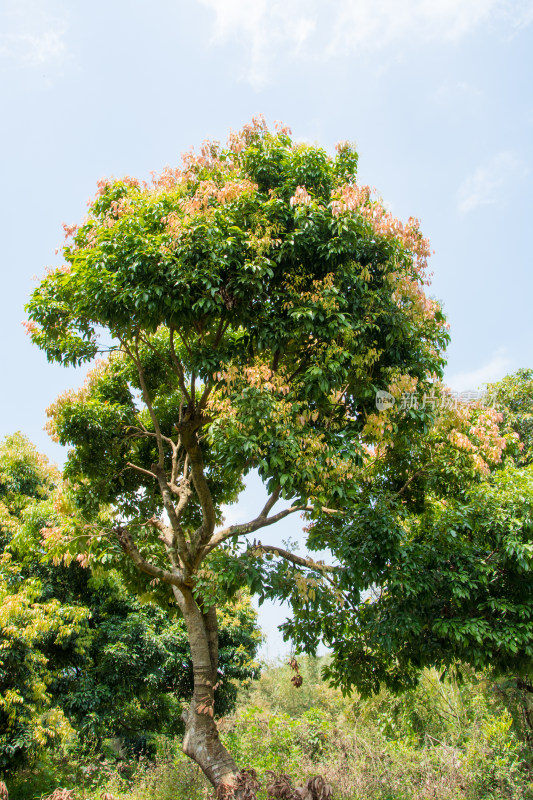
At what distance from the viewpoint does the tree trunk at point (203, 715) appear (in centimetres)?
719

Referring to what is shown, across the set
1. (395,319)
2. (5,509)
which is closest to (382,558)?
(395,319)

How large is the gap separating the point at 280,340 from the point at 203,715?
17.3 feet

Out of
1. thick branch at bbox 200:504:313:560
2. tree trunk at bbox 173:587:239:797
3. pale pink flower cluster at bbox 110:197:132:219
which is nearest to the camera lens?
pale pink flower cluster at bbox 110:197:132:219

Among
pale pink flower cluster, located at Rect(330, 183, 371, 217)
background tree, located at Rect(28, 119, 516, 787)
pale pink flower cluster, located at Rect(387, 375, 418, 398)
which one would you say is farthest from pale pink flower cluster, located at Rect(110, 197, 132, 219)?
pale pink flower cluster, located at Rect(387, 375, 418, 398)

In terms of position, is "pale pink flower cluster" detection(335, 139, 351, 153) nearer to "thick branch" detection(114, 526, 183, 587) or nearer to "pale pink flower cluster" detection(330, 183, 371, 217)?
"pale pink flower cluster" detection(330, 183, 371, 217)

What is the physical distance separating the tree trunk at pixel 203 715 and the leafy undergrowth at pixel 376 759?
0.62 meters

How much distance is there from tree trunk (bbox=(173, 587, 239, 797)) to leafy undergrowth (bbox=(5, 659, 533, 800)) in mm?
624

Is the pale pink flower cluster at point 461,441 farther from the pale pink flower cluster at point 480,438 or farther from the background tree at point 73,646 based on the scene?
the background tree at point 73,646

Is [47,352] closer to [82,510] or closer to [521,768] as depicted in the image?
[82,510]

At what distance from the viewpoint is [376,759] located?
8633mm

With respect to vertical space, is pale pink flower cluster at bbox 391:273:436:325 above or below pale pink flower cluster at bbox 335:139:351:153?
below

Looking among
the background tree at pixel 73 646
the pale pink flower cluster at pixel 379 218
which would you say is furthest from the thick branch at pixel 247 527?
the pale pink flower cluster at pixel 379 218

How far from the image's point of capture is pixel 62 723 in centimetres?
1038

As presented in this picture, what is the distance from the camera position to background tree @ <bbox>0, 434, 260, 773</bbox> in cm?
1001
